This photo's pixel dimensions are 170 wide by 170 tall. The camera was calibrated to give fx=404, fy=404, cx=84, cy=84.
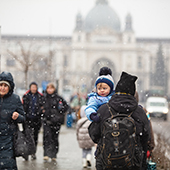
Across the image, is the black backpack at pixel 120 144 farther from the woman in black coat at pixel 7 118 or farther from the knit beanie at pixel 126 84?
the woman in black coat at pixel 7 118

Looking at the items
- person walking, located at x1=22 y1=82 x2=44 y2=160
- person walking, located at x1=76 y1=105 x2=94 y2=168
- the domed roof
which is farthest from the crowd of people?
the domed roof

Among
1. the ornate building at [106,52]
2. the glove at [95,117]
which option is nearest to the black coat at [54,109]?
the glove at [95,117]

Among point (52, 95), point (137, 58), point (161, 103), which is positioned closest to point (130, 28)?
point (137, 58)

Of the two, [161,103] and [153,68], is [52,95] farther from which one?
[153,68]

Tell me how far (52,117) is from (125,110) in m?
4.88

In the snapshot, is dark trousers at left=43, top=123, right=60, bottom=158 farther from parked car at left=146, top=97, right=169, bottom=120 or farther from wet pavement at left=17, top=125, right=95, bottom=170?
parked car at left=146, top=97, right=169, bottom=120

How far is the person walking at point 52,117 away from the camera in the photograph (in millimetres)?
8664

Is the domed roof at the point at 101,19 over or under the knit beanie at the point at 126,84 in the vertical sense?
over

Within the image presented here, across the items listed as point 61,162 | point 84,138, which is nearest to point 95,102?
point 84,138

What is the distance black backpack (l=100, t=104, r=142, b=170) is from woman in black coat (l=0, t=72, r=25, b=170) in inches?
82.6

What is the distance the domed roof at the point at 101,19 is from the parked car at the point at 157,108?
61980mm

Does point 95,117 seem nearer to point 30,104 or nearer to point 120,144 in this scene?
point 120,144

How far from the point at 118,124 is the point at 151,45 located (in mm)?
105315

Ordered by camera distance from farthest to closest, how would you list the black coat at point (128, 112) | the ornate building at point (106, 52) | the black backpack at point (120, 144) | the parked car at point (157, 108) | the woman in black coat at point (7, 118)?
the ornate building at point (106, 52) → the parked car at point (157, 108) → the woman in black coat at point (7, 118) → the black coat at point (128, 112) → the black backpack at point (120, 144)
